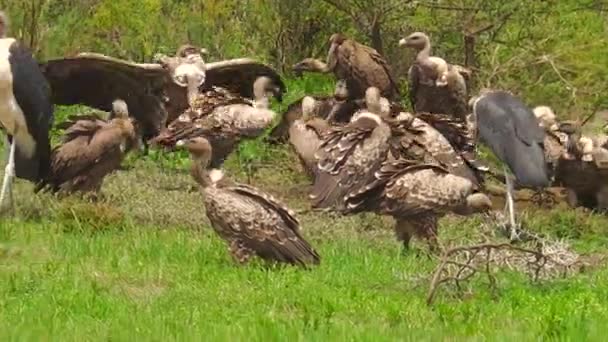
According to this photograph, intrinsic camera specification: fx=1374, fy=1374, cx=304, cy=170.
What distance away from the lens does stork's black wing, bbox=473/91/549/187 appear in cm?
1175

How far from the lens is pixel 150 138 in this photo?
14.3 m

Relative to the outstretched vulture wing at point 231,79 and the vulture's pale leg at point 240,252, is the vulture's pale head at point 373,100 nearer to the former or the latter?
the outstretched vulture wing at point 231,79

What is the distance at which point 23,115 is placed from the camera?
1165 centimetres

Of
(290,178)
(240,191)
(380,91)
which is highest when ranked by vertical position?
(240,191)

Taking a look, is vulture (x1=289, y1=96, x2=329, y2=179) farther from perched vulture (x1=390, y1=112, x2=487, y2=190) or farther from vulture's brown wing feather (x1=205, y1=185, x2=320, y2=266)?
vulture's brown wing feather (x1=205, y1=185, x2=320, y2=266)

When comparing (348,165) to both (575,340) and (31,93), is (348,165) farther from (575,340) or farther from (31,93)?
(575,340)

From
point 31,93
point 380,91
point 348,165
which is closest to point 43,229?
point 31,93

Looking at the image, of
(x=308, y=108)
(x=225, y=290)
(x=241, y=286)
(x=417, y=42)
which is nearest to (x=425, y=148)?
(x=308, y=108)

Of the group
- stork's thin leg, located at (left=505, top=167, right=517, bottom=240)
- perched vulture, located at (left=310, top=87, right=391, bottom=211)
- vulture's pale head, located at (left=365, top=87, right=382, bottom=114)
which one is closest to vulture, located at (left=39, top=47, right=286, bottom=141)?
vulture's pale head, located at (left=365, top=87, right=382, bottom=114)

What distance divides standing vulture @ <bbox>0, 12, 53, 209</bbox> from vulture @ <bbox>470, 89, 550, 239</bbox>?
3.85m

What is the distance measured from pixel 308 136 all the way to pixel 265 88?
134 centimetres

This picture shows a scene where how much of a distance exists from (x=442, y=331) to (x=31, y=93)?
5511 millimetres

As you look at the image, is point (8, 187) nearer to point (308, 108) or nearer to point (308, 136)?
point (308, 136)

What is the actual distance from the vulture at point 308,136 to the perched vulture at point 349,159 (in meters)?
0.68
